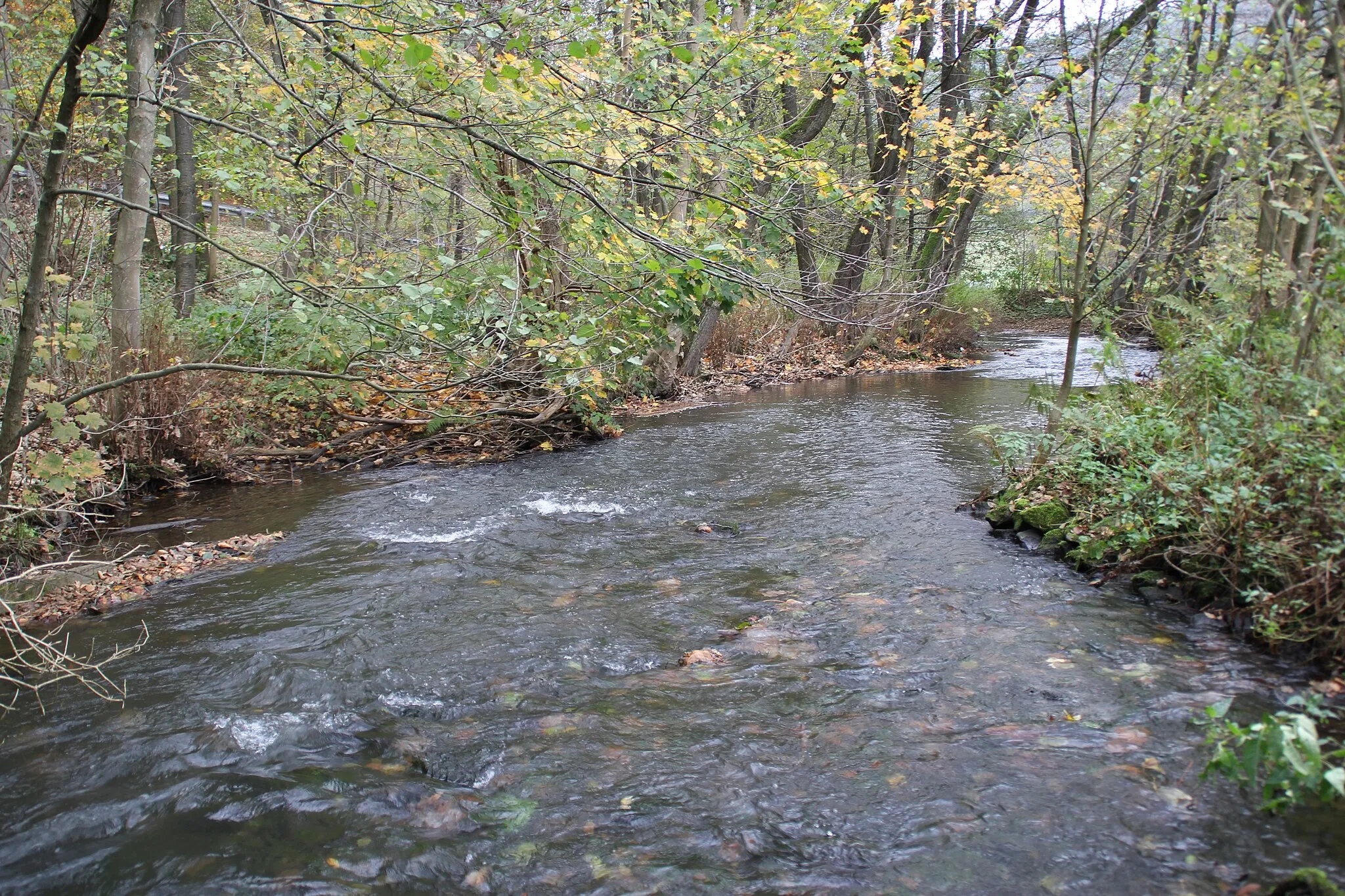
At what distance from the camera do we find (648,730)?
13.3 ft

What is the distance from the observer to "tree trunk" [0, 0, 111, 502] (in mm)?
3715

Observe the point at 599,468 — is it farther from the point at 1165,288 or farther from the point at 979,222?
the point at 979,222

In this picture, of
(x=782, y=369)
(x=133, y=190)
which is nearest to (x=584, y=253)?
(x=133, y=190)

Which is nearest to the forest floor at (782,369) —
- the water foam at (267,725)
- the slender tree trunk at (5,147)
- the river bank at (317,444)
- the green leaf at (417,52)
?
the river bank at (317,444)

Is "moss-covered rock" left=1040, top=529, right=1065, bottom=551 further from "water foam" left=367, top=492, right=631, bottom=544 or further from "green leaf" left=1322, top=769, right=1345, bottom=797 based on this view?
"green leaf" left=1322, top=769, right=1345, bottom=797

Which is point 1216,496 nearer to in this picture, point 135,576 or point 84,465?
point 84,465

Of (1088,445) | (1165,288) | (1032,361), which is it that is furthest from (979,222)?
(1088,445)

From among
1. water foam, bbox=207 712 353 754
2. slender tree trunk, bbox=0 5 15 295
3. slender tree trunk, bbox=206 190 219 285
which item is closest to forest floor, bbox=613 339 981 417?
slender tree trunk, bbox=206 190 219 285

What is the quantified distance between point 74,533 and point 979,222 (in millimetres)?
29255

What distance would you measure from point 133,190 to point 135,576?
391cm

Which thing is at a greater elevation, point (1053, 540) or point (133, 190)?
point (133, 190)

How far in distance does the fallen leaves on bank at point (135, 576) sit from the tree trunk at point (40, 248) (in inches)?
48.9

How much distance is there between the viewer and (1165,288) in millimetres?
8234

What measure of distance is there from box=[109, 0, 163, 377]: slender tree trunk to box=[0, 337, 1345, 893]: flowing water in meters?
2.38
